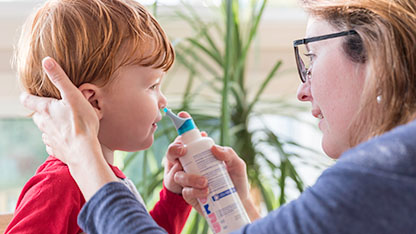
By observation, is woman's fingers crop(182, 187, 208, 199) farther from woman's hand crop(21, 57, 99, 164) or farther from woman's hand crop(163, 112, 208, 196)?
woman's hand crop(21, 57, 99, 164)

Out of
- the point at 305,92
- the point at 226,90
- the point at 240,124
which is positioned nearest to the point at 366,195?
the point at 305,92

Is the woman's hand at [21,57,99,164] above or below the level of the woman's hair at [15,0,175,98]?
below

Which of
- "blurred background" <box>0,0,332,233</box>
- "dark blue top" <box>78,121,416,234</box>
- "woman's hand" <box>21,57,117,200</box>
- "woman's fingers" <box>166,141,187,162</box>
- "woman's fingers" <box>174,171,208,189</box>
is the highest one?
"dark blue top" <box>78,121,416,234</box>

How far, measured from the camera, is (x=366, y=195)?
65 centimetres

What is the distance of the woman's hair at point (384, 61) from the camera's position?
2.72 feet

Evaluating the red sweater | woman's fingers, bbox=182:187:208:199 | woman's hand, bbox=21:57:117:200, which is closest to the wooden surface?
the red sweater

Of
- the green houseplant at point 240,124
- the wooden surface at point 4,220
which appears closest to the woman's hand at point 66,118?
the wooden surface at point 4,220

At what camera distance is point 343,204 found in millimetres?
656

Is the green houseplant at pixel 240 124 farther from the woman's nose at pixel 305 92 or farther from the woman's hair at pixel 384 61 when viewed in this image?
the woman's hair at pixel 384 61

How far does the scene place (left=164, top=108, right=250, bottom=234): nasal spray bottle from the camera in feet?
2.94

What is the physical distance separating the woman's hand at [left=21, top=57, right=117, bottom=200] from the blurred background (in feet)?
1.82

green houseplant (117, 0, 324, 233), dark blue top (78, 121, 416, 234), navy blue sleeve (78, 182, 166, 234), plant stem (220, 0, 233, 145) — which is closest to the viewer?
dark blue top (78, 121, 416, 234)

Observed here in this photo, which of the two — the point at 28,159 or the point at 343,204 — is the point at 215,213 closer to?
the point at 343,204

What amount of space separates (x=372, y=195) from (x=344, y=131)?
0.98 ft
